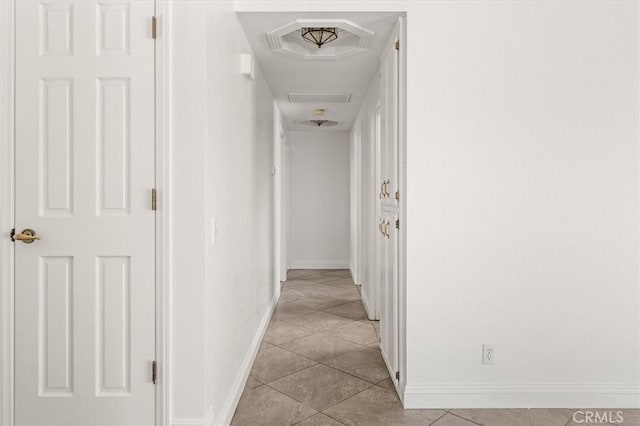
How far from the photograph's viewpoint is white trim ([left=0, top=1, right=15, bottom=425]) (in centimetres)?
181

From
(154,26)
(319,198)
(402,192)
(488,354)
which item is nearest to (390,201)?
(402,192)

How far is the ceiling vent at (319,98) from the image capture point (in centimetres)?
439

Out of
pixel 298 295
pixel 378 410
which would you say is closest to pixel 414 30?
pixel 378 410

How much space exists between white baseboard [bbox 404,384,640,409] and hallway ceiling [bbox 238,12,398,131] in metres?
2.06

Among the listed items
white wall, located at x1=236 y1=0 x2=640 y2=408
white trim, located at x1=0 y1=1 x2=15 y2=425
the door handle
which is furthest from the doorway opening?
the door handle

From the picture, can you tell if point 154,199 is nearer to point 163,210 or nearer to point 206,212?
point 163,210

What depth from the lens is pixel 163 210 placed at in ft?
5.95

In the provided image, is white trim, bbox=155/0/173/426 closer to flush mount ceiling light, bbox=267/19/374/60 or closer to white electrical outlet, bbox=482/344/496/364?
flush mount ceiling light, bbox=267/19/374/60

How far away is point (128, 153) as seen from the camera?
1835mm

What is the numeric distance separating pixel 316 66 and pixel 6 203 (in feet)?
7.73

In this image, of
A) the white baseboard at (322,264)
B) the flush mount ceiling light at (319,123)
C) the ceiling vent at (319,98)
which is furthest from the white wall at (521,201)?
the white baseboard at (322,264)

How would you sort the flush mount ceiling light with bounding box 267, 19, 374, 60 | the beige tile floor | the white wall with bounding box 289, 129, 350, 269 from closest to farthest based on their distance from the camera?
1. the beige tile floor
2. the flush mount ceiling light with bounding box 267, 19, 374, 60
3. the white wall with bounding box 289, 129, 350, 269

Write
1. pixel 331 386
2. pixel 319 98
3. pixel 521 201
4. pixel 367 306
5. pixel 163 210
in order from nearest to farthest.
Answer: pixel 163 210
pixel 521 201
pixel 331 386
pixel 367 306
pixel 319 98

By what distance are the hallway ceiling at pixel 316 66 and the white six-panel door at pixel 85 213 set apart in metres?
Result: 0.89
